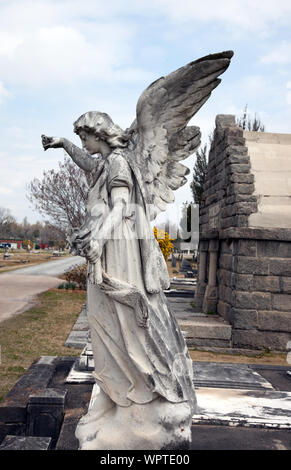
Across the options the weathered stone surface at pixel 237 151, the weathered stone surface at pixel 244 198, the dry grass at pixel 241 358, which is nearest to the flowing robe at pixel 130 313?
the dry grass at pixel 241 358

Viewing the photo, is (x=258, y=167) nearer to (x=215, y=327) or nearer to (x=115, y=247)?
(x=215, y=327)

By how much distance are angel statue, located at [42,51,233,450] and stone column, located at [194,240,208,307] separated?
Result: 8.10 metres

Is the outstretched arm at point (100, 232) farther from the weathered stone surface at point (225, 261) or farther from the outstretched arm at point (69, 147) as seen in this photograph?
the weathered stone surface at point (225, 261)

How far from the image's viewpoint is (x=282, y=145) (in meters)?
9.36

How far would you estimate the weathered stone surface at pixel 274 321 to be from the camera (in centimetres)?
825

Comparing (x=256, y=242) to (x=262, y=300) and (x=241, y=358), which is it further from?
(x=241, y=358)

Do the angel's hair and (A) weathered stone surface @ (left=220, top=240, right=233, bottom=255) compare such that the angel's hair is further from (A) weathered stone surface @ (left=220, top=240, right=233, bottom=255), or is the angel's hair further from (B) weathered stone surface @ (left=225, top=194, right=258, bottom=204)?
(A) weathered stone surface @ (left=220, top=240, right=233, bottom=255)

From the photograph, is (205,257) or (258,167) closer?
(258,167)

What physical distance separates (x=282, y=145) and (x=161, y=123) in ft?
23.1

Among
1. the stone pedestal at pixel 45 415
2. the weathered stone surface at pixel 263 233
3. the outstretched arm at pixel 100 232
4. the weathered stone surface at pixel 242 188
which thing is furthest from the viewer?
the weathered stone surface at pixel 242 188

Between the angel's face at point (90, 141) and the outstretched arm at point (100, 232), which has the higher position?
the angel's face at point (90, 141)

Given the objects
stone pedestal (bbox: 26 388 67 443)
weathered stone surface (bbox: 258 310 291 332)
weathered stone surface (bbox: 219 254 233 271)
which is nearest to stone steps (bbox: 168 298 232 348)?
weathered stone surface (bbox: 258 310 291 332)

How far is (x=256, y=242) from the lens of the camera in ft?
27.5

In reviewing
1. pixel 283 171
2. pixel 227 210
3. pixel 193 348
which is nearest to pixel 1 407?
pixel 193 348
